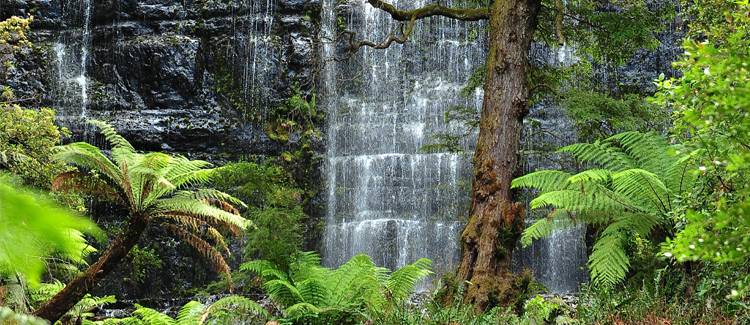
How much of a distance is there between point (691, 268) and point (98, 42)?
14.9 metres

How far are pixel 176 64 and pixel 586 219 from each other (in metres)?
12.4

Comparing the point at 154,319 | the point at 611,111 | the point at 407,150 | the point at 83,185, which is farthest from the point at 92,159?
the point at 407,150

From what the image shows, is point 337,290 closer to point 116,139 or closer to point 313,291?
point 313,291

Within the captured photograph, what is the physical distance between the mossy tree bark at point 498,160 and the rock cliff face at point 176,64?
10.1m

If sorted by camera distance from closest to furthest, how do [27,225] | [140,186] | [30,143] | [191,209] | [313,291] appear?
1. [27,225]
2. [313,291]
3. [140,186]
4. [191,209]
5. [30,143]

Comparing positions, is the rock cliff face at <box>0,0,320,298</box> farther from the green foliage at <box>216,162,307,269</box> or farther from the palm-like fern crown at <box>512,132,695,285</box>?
the palm-like fern crown at <box>512,132,695,285</box>

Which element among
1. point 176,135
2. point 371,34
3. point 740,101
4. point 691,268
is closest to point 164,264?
point 176,135

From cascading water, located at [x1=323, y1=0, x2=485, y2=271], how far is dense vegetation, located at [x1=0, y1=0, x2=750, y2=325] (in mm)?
5384

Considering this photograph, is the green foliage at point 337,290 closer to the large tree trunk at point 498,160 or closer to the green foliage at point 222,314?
the green foliage at point 222,314

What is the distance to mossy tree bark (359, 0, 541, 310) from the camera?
5.83m

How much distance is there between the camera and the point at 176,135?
16094 millimetres

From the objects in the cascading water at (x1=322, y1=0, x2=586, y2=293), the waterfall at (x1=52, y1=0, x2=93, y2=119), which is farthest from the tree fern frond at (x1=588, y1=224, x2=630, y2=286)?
the waterfall at (x1=52, y1=0, x2=93, y2=119)

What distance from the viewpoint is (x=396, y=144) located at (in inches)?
631

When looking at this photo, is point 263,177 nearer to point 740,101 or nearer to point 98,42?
point 740,101
